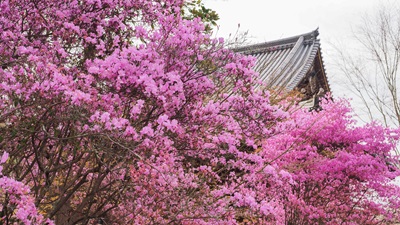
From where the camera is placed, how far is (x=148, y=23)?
4.34 meters

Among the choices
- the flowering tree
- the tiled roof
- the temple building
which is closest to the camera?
the flowering tree

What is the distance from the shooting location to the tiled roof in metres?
14.7

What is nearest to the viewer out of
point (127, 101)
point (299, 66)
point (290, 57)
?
point (127, 101)

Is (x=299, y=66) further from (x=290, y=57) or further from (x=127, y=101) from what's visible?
(x=127, y=101)

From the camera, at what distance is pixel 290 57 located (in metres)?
17.3

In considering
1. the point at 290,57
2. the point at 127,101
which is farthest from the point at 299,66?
the point at 127,101

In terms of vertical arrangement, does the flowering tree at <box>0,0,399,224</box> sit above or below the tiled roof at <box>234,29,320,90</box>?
below

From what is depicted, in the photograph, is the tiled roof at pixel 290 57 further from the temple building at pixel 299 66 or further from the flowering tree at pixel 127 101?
the flowering tree at pixel 127 101

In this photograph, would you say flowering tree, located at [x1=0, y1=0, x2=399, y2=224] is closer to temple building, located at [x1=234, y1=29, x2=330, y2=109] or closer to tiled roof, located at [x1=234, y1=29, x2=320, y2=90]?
temple building, located at [x1=234, y1=29, x2=330, y2=109]

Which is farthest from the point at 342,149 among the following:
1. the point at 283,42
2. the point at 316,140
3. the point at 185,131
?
the point at 283,42

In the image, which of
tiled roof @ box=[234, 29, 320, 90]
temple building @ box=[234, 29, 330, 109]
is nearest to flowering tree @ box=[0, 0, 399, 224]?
temple building @ box=[234, 29, 330, 109]

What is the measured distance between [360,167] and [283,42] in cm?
1409

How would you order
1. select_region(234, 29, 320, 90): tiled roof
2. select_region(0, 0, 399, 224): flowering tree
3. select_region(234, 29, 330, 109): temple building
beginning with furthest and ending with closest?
1. select_region(234, 29, 320, 90): tiled roof
2. select_region(234, 29, 330, 109): temple building
3. select_region(0, 0, 399, 224): flowering tree

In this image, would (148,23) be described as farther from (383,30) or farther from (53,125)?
(383,30)
